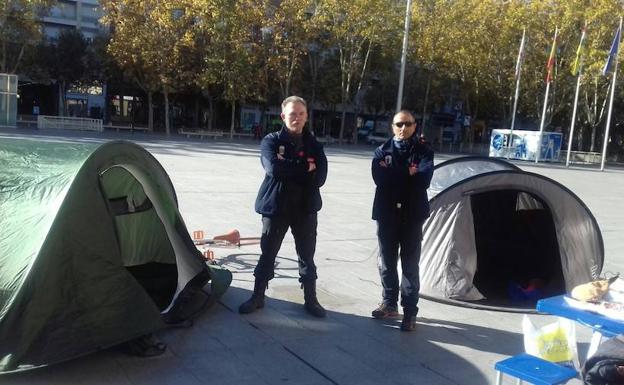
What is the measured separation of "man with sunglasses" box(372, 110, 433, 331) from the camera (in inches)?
196

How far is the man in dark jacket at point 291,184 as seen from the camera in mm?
5043

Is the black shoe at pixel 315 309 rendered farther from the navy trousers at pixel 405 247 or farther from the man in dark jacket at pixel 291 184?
the navy trousers at pixel 405 247

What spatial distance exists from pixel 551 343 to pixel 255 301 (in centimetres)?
252

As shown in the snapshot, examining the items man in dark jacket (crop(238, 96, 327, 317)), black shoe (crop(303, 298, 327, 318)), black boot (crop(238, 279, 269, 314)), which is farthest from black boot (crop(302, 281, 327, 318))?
black boot (crop(238, 279, 269, 314))

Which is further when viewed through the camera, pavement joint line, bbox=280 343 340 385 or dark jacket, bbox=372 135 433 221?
dark jacket, bbox=372 135 433 221

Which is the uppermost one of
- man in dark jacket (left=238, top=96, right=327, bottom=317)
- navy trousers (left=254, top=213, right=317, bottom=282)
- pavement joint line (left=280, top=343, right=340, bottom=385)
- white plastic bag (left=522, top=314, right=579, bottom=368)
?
man in dark jacket (left=238, top=96, right=327, bottom=317)

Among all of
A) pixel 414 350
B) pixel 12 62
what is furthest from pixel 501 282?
pixel 12 62

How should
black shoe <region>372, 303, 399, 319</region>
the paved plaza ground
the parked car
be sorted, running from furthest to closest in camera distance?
the parked car
black shoe <region>372, 303, 399, 319</region>
the paved plaza ground

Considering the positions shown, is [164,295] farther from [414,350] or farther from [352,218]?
[352,218]

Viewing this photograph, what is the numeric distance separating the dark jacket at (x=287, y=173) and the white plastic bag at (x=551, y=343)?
1.99m

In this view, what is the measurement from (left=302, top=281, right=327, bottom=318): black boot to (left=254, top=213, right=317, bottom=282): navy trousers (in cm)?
9

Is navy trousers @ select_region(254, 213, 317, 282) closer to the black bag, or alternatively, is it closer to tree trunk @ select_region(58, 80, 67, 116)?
the black bag

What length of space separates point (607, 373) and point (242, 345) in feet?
8.38

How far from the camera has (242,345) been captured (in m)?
4.70
